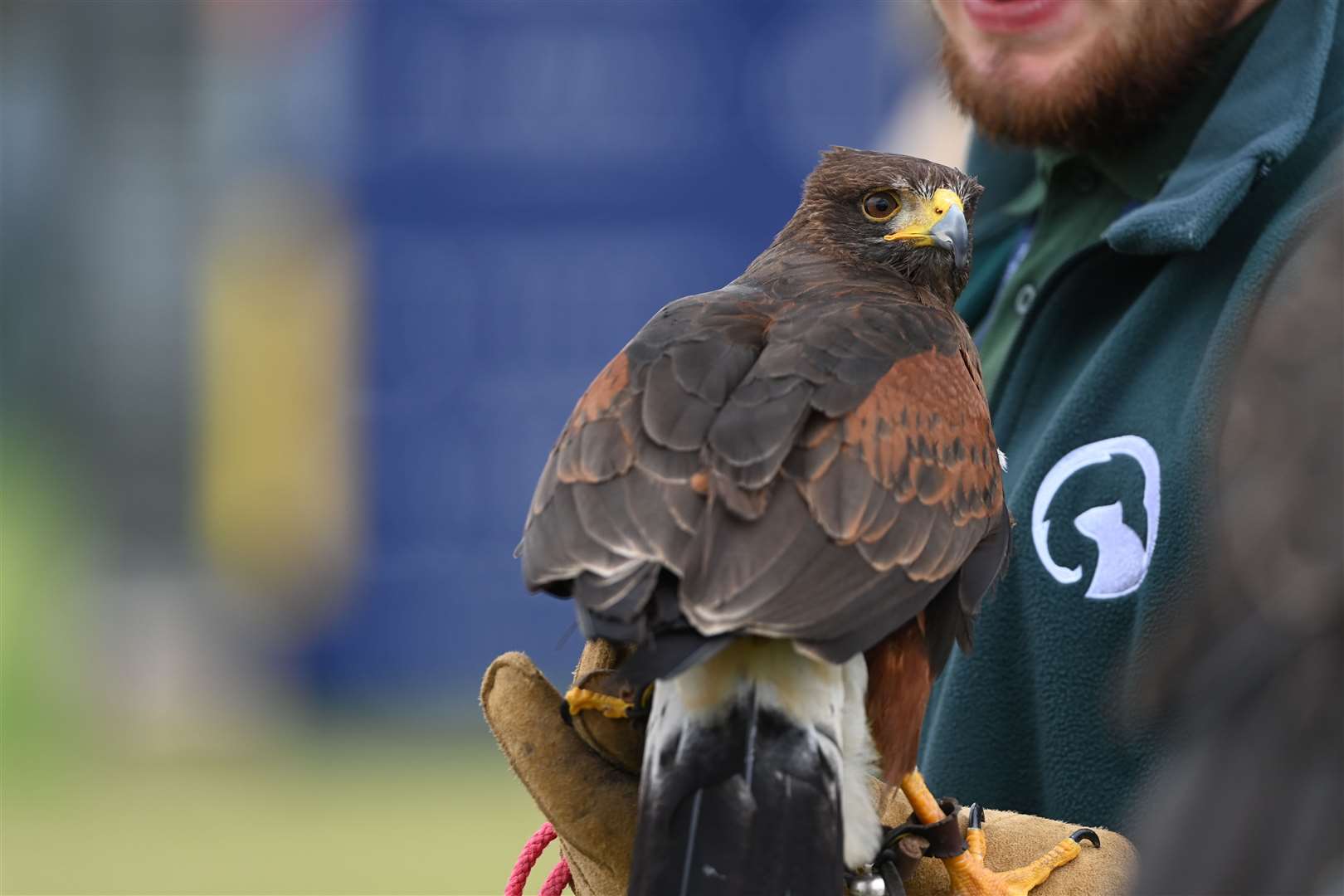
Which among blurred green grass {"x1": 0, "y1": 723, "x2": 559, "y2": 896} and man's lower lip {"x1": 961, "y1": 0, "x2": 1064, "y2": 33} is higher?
man's lower lip {"x1": 961, "y1": 0, "x2": 1064, "y2": 33}

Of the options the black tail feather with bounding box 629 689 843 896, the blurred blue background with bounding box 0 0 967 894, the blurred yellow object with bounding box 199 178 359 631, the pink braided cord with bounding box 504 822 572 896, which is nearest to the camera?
the black tail feather with bounding box 629 689 843 896

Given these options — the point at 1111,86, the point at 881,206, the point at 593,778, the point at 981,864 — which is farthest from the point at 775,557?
the point at 1111,86

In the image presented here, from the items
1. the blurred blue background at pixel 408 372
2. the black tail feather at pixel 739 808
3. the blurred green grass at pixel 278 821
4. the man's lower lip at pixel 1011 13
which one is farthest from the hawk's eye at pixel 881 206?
the blurred blue background at pixel 408 372

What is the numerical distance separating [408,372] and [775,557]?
7.82 meters

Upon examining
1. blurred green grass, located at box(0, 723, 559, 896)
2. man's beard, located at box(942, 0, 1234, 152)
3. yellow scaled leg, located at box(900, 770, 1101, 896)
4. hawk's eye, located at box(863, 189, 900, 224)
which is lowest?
blurred green grass, located at box(0, 723, 559, 896)

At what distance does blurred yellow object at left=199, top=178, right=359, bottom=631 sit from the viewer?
9945 mm

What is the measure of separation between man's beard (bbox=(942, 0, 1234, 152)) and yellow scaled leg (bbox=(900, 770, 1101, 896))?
138cm

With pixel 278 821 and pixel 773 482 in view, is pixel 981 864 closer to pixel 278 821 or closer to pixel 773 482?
pixel 773 482

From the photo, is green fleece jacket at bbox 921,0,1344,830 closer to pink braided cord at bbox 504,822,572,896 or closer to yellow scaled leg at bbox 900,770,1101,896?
yellow scaled leg at bbox 900,770,1101,896

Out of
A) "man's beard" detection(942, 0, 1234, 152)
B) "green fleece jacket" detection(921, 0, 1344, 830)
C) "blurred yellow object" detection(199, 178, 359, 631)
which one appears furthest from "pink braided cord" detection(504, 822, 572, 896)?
"blurred yellow object" detection(199, 178, 359, 631)

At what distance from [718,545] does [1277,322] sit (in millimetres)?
699

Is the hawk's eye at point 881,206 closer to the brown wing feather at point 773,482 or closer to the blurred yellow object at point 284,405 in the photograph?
the brown wing feather at point 773,482

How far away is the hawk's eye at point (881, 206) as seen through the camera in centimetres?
313

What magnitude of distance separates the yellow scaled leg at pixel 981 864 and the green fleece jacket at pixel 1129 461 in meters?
0.21
